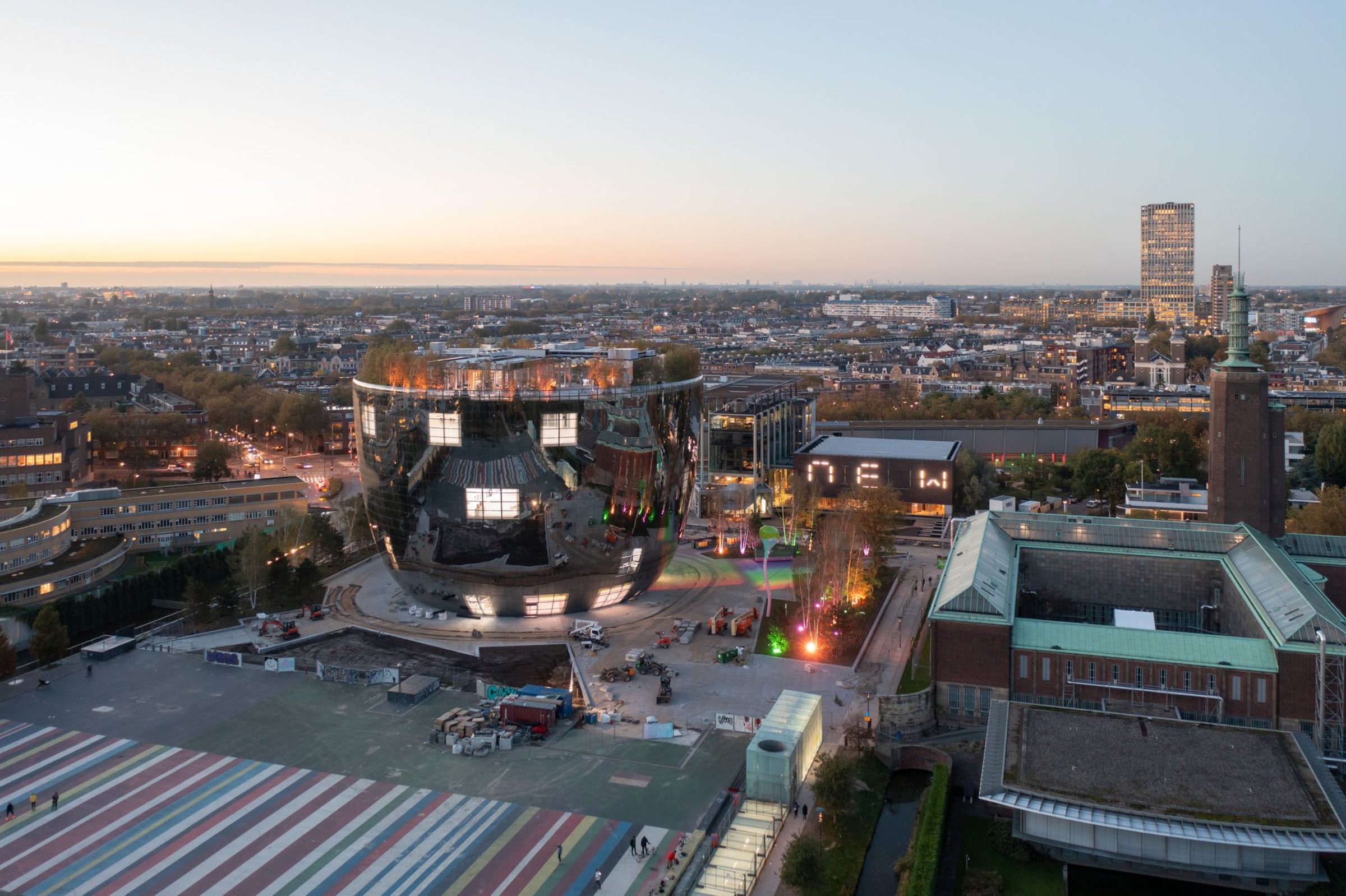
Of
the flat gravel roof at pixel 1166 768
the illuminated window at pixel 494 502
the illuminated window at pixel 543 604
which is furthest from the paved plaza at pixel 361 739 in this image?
the flat gravel roof at pixel 1166 768

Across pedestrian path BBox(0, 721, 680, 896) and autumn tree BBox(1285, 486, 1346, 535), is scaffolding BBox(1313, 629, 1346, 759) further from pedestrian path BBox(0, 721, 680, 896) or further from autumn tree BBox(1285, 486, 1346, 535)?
autumn tree BBox(1285, 486, 1346, 535)

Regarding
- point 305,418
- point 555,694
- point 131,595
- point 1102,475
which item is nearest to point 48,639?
point 131,595

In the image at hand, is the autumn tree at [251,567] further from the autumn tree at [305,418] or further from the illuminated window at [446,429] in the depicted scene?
the autumn tree at [305,418]

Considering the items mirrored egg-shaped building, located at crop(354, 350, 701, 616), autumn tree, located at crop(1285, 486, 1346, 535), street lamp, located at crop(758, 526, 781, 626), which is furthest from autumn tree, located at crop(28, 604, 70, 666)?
autumn tree, located at crop(1285, 486, 1346, 535)

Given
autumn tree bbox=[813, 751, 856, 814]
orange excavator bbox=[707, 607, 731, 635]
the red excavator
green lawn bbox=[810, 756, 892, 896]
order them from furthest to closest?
orange excavator bbox=[707, 607, 731, 635] < the red excavator < autumn tree bbox=[813, 751, 856, 814] < green lawn bbox=[810, 756, 892, 896]

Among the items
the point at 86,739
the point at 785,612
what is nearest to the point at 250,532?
the point at 86,739

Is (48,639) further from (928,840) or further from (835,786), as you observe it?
(928,840)
